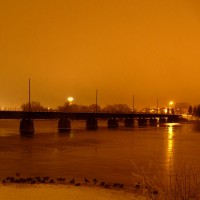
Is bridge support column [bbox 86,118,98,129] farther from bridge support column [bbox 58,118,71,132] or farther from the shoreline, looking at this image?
the shoreline

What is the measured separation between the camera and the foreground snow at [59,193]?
15323 mm

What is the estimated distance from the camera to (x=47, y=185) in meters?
18.0

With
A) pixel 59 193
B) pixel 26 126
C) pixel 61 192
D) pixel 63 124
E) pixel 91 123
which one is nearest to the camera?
pixel 59 193

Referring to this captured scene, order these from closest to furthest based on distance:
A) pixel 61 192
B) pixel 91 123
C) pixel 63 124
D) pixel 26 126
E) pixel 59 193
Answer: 1. pixel 59 193
2. pixel 61 192
3. pixel 26 126
4. pixel 63 124
5. pixel 91 123

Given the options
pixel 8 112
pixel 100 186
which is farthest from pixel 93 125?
pixel 100 186

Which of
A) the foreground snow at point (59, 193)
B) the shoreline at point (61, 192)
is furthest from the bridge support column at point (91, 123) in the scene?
the foreground snow at point (59, 193)

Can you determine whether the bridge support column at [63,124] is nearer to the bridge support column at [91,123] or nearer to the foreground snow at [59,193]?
the bridge support column at [91,123]

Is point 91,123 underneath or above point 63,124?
above

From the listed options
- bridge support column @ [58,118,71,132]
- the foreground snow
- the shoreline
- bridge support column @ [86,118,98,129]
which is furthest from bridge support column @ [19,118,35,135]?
the foreground snow

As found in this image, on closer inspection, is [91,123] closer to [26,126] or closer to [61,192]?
[26,126]

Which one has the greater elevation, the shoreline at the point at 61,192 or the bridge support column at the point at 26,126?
the bridge support column at the point at 26,126

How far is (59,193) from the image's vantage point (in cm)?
1611

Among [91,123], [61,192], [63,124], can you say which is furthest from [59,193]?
[91,123]

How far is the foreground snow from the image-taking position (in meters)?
15.3
